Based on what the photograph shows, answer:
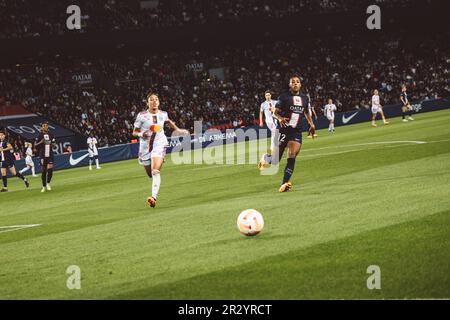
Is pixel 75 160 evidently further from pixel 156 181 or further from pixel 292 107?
pixel 292 107

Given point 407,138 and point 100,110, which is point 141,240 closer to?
point 407,138

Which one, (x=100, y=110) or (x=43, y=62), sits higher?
(x=43, y=62)

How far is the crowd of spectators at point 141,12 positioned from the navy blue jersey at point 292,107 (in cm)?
3635

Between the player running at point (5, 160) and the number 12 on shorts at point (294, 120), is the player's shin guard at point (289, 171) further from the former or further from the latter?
the player running at point (5, 160)

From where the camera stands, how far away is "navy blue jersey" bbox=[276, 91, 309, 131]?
17.4 meters

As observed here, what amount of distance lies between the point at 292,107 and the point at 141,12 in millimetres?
41541

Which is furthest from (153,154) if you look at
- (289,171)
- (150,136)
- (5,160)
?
(5,160)

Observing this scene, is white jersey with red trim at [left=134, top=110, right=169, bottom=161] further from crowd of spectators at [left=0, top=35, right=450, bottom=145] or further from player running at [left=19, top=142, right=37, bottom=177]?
crowd of spectators at [left=0, top=35, right=450, bottom=145]

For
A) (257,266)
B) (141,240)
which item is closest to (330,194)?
(141,240)

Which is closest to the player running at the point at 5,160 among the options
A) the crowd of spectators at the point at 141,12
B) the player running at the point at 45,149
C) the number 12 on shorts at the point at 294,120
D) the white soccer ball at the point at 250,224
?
the player running at the point at 45,149

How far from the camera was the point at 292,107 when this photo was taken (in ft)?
57.3

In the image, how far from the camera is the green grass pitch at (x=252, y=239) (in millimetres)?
8156

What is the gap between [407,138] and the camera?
2917cm
